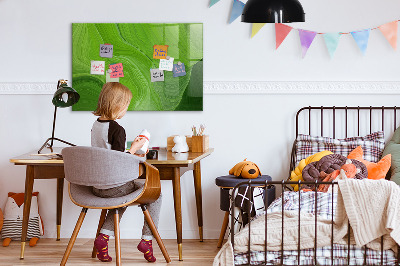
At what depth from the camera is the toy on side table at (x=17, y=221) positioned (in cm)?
426

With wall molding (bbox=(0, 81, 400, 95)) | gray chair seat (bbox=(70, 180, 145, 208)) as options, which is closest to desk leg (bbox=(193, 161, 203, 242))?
wall molding (bbox=(0, 81, 400, 95))

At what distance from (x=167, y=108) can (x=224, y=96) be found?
0.42 m

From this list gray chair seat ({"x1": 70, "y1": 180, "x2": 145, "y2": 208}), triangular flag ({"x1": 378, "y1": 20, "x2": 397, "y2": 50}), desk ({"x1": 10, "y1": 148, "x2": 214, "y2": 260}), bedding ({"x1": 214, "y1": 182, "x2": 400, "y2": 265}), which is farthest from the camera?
triangular flag ({"x1": 378, "y1": 20, "x2": 397, "y2": 50})

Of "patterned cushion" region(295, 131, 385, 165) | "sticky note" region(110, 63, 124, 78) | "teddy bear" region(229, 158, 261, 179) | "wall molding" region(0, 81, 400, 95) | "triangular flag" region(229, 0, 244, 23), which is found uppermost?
"triangular flag" region(229, 0, 244, 23)

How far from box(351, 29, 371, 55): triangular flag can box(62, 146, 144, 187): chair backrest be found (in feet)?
6.24

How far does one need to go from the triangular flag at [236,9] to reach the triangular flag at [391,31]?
1009 mm

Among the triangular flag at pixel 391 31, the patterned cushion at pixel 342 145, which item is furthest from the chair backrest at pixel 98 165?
the triangular flag at pixel 391 31

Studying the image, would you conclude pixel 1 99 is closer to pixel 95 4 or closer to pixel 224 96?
pixel 95 4

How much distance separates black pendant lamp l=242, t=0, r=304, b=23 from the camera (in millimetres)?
3078

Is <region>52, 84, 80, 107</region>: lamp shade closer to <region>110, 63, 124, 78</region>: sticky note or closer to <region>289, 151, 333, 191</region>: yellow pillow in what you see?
<region>110, 63, 124, 78</region>: sticky note

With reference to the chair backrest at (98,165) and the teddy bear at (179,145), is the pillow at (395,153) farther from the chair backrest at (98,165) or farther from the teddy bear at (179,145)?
the chair backrest at (98,165)

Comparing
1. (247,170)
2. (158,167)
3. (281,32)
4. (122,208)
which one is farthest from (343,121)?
(122,208)

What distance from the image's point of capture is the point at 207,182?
4422 mm

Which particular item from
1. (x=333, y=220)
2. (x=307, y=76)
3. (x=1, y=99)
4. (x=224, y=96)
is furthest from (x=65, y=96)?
(x=333, y=220)
